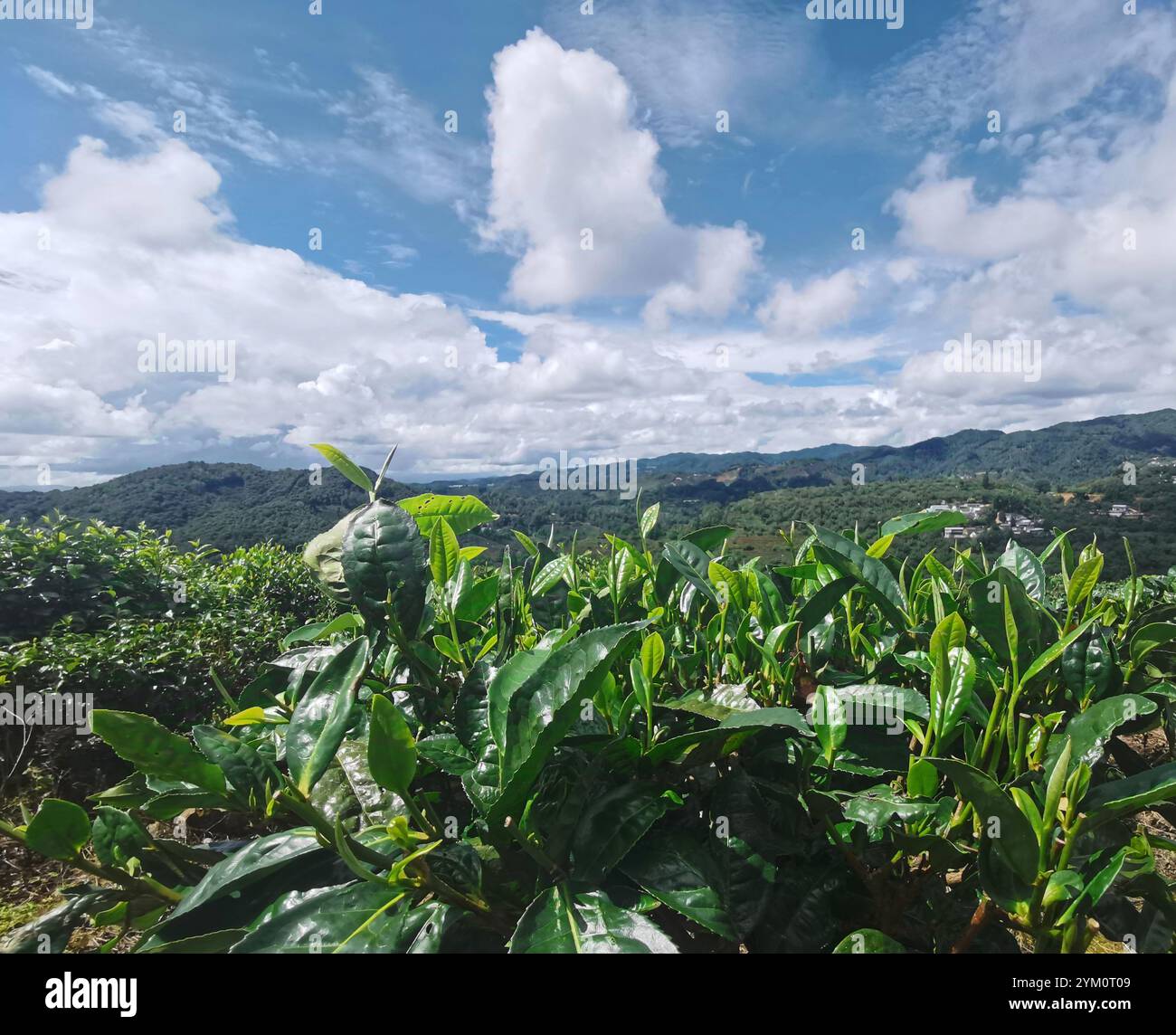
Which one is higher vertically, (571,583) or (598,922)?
(571,583)

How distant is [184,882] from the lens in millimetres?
1035

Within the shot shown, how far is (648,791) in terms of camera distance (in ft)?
3.08

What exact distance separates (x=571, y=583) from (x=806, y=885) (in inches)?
32.1

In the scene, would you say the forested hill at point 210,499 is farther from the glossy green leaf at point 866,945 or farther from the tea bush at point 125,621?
the glossy green leaf at point 866,945

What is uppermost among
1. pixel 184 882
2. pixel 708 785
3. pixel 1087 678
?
pixel 1087 678

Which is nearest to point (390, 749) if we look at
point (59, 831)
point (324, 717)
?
point (324, 717)

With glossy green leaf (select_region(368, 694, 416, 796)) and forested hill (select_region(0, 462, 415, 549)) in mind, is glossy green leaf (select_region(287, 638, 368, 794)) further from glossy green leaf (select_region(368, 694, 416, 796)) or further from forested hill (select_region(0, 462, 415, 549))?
forested hill (select_region(0, 462, 415, 549))

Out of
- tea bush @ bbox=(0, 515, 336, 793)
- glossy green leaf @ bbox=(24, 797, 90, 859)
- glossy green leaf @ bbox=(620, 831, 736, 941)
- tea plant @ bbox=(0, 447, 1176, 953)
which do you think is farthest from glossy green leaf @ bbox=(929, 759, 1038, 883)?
tea bush @ bbox=(0, 515, 336, 793)

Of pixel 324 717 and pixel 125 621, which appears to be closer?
pixel 324 717

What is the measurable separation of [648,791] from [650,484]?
5270 cm

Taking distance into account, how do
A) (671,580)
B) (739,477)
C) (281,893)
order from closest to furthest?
(281,893), (671,580), (739,477)

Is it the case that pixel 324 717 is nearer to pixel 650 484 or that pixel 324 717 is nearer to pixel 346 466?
pixel 346 466
